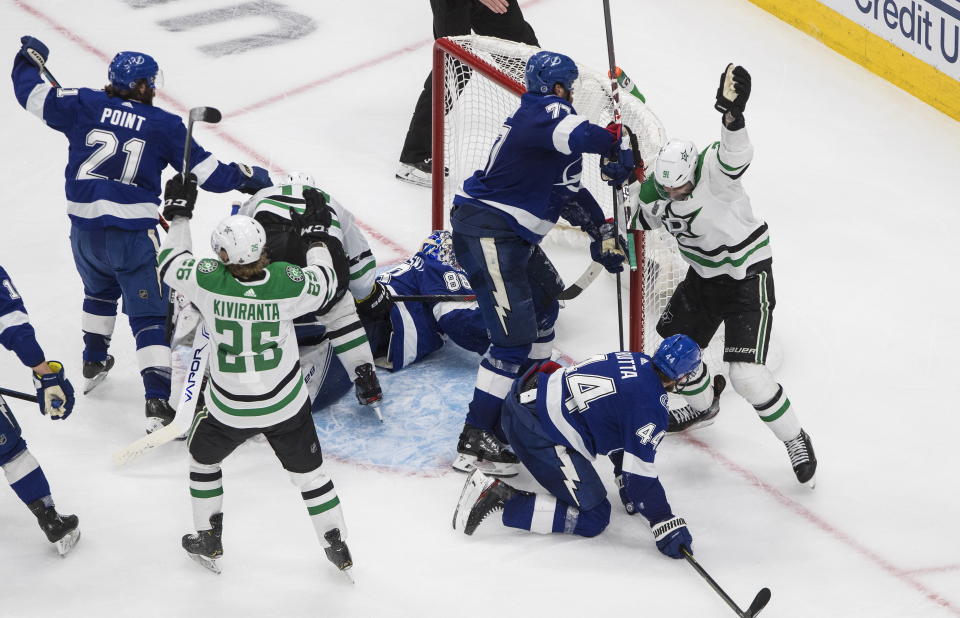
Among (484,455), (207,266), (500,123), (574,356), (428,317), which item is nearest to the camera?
(207,266)

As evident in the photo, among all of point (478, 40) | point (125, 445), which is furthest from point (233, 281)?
point (478, 40)

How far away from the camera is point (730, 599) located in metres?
3.83

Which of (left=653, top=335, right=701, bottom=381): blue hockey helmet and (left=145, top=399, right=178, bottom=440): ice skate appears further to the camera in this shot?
(left=145, top=399, right=178, bottom=440): ice skate

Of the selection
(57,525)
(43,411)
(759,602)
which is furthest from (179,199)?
(759,602)

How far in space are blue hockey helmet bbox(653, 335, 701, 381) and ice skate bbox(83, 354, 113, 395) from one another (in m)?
2.19

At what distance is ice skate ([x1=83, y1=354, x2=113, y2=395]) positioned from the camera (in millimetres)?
4902

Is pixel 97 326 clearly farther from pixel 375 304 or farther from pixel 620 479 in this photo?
pixel 620 479

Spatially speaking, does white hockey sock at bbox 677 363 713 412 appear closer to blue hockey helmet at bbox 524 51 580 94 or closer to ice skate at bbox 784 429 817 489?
ice skate at bbox 784 429 817 489

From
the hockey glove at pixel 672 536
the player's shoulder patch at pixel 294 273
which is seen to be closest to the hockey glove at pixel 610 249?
the hockey glove at pixel 672 536

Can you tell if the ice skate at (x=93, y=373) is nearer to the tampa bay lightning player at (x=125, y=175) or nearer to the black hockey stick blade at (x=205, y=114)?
the tampa bay lightning player at (x=125, y=175)

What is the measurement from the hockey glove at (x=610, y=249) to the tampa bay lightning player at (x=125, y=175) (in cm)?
132

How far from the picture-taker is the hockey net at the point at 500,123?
16.1ft

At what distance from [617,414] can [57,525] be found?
69.4 inches

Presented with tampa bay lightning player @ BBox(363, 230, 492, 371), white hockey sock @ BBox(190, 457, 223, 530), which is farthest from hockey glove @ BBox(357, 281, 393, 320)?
white hockey sock @ BBox(190, 457, 223, 530)
